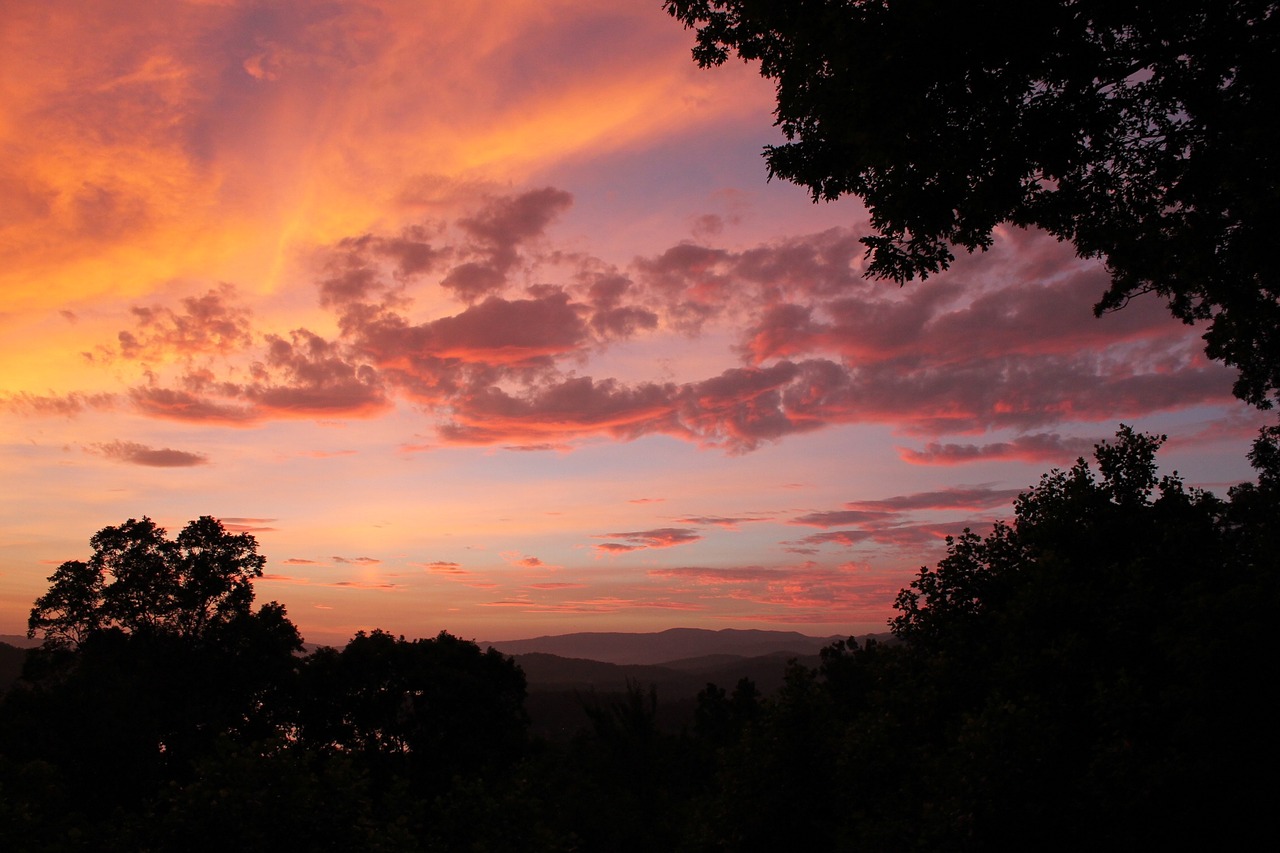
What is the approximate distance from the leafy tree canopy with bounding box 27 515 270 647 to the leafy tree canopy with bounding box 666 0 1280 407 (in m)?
42.8

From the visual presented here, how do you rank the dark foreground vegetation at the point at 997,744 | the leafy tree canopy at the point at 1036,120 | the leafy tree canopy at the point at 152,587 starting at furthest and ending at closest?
1. the leafy tree canopy at the point at 152,587
2. the dark foreground vegetation at the point at 997,744
3. the leafy tree canopy at the point at 1036,120

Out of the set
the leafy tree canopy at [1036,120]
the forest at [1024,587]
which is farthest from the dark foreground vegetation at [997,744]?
the leafy tree canopy at [1036,120]

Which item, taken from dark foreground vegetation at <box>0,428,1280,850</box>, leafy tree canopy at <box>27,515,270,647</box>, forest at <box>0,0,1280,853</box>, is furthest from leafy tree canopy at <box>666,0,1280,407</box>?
leafy tree canopy at <box>27,515,270,647</box>

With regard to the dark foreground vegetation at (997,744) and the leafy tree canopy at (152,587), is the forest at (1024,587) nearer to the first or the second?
the dark foreground vegetation at (997,744)

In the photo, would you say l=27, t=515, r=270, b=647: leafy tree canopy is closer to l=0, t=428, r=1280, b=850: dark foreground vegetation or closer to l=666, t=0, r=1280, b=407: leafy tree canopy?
l=0, t=428, r=1280, b=850: dark foreground vegetation

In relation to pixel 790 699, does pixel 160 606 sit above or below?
above

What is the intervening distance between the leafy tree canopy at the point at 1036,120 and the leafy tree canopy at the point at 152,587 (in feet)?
141

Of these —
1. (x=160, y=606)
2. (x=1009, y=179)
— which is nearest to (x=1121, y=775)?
(x=1009, y=179)

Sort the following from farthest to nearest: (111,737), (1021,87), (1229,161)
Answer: (111,737)
(1229,161)
(1021,87)

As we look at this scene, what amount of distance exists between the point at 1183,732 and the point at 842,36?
13210 mm

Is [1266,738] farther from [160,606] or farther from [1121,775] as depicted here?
[160,606]

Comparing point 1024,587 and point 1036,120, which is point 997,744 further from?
point 1036,120

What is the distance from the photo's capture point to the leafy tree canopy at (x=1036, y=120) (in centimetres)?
898

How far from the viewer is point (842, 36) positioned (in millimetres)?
8773
